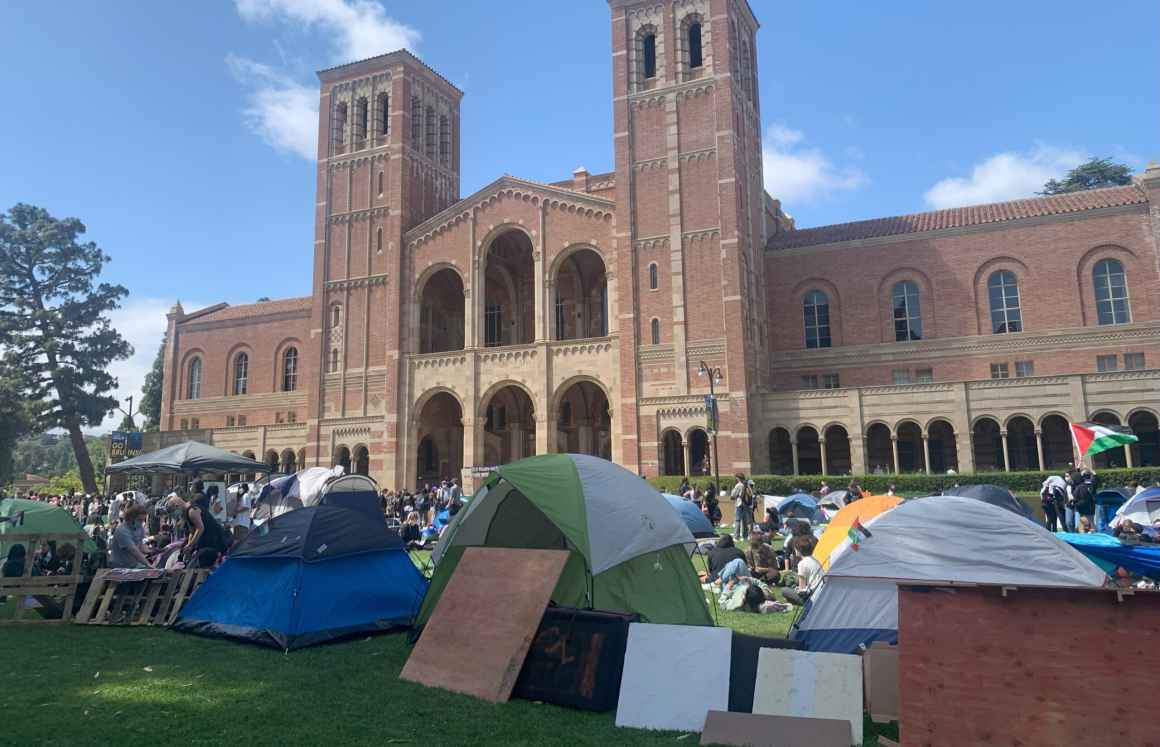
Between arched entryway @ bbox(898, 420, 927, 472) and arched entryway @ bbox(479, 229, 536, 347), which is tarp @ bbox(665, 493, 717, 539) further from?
arched entryway @ bbox(479, 229, 536, 347)

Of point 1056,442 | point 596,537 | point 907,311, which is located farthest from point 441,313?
point 596,537

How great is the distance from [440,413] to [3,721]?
3196 cm

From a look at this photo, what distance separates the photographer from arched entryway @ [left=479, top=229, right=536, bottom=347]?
125 ft

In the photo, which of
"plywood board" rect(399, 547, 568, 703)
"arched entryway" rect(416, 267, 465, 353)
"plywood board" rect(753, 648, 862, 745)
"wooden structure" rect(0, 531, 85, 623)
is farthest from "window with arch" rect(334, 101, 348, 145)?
"plywood board" rect(753, 648, 862, 745)

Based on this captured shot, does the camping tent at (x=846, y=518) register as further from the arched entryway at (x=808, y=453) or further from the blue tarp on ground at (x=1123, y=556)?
the arched entryway at (x=808, y=453)

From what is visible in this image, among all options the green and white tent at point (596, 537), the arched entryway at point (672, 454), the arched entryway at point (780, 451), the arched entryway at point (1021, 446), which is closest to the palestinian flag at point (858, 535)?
the green and white tent at point (596, 537)

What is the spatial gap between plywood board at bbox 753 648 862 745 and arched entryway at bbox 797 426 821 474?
2570 cm

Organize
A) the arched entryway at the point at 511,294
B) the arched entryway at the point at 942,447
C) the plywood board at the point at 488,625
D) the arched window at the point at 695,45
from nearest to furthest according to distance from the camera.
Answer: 1. the plywood board at the point at 488,625
2. the arched entryway at the point at 942,447
3. the arched window at the point at 695,45
4. the arched entryway at the point at 511,294

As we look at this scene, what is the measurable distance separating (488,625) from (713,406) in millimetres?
19374

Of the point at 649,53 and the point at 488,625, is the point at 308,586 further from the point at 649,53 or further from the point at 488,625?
the point at 649,53

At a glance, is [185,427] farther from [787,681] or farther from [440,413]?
[787,681]

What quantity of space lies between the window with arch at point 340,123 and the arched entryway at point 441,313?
9.04 metres

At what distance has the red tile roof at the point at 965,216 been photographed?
95.8 feet

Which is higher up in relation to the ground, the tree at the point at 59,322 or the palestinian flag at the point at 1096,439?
→ the tree at the point at 59,322
